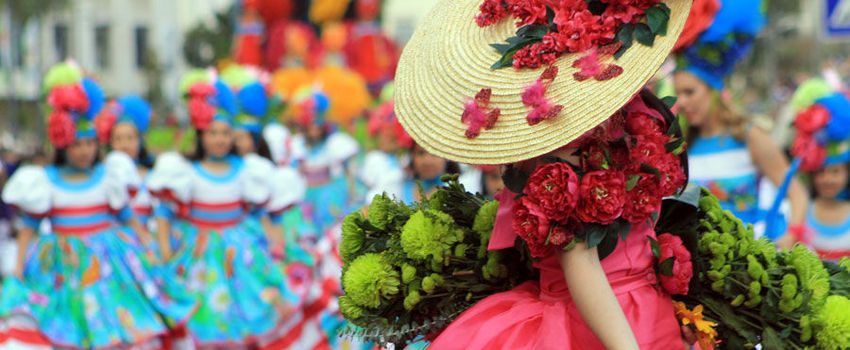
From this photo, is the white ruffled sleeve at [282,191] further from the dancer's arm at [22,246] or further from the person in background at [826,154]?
the person in background at [826,154]

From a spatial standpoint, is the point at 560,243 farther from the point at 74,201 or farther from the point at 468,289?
the point at 74,201

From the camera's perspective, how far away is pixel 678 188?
3014 millimetres

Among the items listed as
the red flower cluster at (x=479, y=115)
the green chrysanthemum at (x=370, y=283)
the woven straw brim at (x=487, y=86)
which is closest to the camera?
the woven straw brim at (x=487, y=86)

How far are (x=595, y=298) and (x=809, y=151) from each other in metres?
4.39

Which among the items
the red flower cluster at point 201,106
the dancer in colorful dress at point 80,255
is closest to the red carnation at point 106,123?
the red flower cluster at point 201,106

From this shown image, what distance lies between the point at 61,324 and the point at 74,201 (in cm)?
89

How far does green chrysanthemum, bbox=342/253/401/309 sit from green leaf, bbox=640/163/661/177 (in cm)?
90

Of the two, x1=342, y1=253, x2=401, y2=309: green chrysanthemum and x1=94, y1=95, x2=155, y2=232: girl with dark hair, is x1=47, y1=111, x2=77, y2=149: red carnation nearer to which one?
x1=94, y1=95, x2=155, y2=232: girl with dark hair

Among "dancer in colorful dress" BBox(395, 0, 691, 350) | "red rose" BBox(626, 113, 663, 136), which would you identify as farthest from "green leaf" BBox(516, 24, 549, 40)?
"red rose" BBox(626, 113, 663, 136)

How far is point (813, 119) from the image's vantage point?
6.53 metres

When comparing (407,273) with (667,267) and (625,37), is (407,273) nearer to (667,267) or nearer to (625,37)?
(667,267)

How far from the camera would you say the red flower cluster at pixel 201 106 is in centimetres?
806

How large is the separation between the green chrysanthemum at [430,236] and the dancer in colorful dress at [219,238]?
452 centimetres

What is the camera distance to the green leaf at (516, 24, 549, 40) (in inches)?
115
